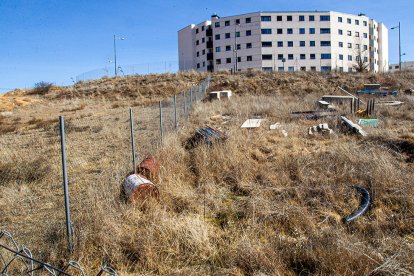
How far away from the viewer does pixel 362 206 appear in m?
5.25

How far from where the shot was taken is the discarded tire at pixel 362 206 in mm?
4914

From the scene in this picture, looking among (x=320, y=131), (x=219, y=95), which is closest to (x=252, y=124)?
(x=320, y=131)

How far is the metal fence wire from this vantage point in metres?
3.90

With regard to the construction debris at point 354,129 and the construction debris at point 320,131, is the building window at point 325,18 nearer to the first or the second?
the construction debris at point 354,129

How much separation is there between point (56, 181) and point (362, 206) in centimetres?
596

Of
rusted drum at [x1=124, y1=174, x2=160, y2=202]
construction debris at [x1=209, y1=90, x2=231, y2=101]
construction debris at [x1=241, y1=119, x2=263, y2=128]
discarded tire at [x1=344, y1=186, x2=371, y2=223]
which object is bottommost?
discarded tire at [x1=344, y1=186, x2=371, y2=223]

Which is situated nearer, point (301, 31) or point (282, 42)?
point (282, 42)

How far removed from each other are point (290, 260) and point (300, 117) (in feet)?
37.5

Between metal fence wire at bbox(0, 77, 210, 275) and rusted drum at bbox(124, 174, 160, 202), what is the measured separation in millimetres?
243

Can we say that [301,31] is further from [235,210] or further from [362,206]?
[235,210]

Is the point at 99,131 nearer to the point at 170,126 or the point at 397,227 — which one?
the point at 170,126

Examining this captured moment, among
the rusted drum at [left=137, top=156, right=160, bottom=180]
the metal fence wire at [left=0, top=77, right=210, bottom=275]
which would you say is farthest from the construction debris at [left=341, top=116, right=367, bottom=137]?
the rusted drum at [left=137, top=156, right=160, bottom=180]

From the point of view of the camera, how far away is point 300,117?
14.7m

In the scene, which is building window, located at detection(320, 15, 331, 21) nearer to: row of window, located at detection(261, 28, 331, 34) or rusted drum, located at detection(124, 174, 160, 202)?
row of window, located at detection(261, 28, 331, 34)
